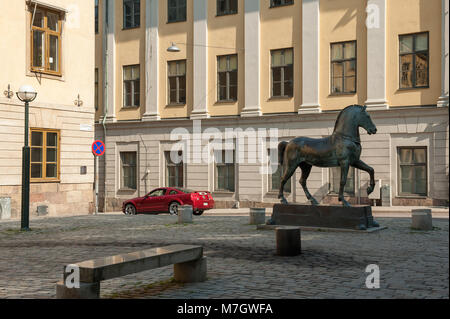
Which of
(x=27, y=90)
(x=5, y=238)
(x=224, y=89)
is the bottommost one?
(x=5, y=238)

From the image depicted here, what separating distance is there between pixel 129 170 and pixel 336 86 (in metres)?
13.4

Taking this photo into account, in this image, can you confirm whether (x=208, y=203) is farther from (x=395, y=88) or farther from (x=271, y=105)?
(x=395, y=88)

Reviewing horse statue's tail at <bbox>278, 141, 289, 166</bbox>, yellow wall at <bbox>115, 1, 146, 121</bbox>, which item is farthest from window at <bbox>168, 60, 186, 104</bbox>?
horse statue's tail at <bbox>278, 141, 289, 166</bbox>

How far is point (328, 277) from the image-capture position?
27.6ft

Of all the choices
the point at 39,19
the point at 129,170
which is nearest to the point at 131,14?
the point at 129,170

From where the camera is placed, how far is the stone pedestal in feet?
47.9

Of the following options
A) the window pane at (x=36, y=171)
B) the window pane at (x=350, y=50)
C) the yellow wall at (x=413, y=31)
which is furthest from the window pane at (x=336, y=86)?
the window pane at (x=36, y=171)

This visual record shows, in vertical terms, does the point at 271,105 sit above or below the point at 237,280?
above

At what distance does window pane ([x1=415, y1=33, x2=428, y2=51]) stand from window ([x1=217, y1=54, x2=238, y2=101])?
374 inches

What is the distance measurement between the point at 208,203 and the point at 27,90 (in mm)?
11216

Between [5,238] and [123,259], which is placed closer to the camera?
[123,259]

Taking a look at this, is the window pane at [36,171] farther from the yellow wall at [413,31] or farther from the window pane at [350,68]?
the yellow wall at [413,31]
